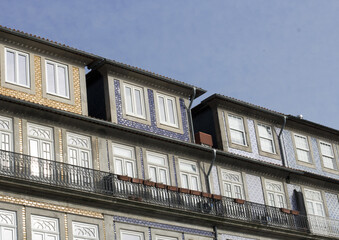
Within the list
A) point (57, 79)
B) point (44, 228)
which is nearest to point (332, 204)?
point (57, 79)

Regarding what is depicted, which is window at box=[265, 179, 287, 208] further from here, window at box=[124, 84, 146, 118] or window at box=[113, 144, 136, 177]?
window at box=[113, 144, 136, 177]

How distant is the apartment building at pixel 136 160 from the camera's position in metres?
27.2

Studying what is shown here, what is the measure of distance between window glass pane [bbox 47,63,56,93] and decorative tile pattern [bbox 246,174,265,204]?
9.94 metres

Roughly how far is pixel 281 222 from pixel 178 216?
5766 mm

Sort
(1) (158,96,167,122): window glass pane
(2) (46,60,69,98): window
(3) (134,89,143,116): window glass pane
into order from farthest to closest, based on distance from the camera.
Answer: (1) (158,96,167,122): window glass pane < (3) (134,89,143,116): window glass pane < (2) (46,60,69,98): window

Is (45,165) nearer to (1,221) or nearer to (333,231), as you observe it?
(1,221)

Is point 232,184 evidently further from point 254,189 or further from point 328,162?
point 328,162

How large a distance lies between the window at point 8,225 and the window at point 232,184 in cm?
1069

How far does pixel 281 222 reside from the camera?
112ft

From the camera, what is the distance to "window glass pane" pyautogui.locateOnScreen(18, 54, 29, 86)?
94.8ft

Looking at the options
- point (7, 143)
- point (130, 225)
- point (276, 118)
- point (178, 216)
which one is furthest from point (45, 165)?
point (276, 118)

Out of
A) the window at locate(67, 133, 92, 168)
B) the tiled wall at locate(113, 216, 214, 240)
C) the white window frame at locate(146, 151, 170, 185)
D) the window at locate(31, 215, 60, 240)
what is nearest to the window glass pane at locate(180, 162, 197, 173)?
the white window frame at locate(146, 151, 170, 185)

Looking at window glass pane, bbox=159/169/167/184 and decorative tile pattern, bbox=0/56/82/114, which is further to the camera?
window glass pane, bbox=159/169/167/184

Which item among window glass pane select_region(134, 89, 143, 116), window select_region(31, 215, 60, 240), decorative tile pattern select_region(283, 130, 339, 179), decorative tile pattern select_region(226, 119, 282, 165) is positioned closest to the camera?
window select_region(31, 215, 60, 240)
